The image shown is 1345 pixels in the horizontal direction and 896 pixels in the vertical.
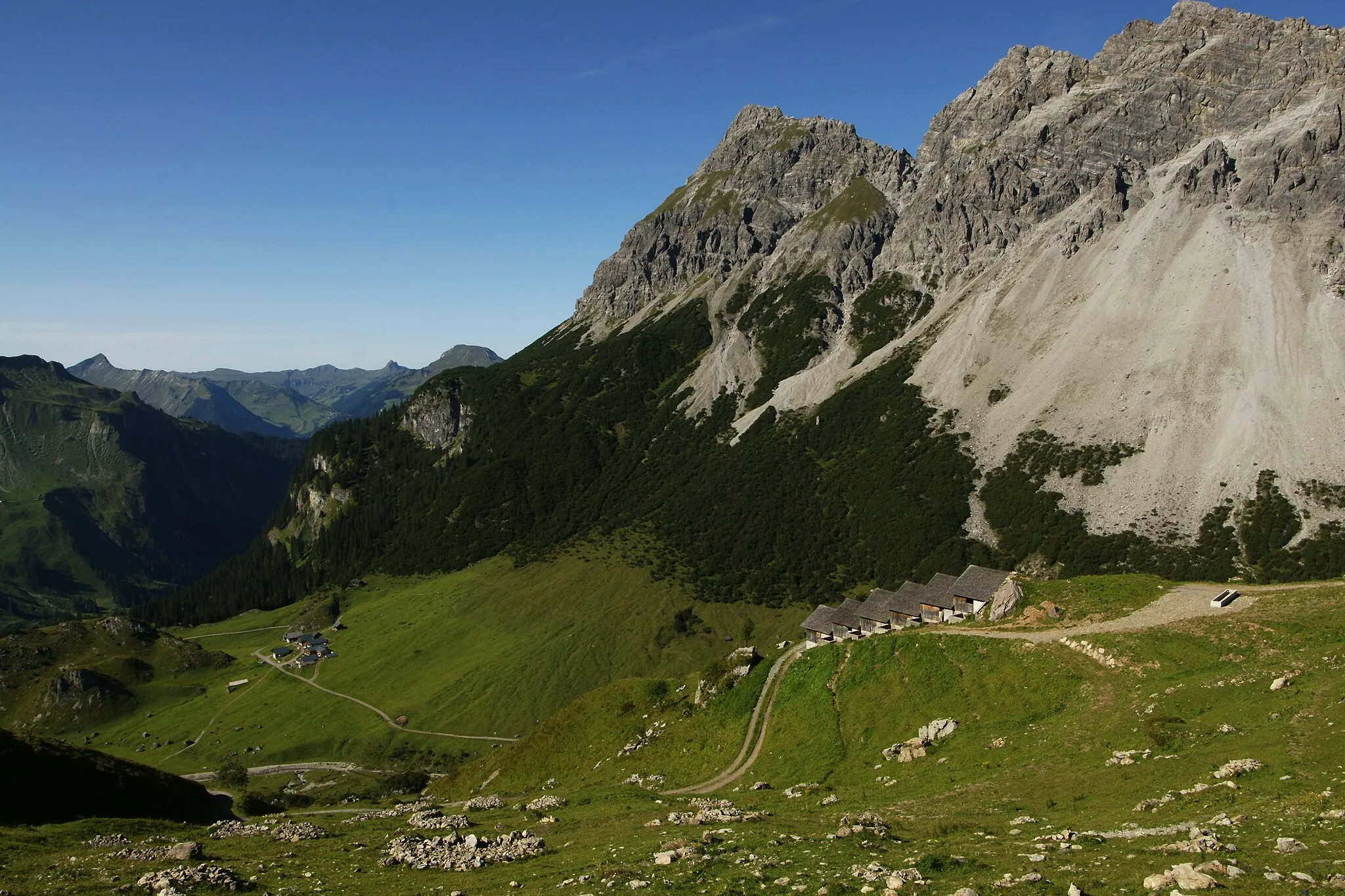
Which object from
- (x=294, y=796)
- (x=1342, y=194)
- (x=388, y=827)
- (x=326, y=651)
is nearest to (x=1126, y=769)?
(x=388, y=827)

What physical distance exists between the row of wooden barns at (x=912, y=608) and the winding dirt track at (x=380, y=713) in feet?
229

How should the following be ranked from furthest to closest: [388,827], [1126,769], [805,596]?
[805,596] < [388,827] < [1126,769]

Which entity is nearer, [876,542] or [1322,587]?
[1322,587]

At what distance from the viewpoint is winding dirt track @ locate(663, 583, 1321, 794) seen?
183ft

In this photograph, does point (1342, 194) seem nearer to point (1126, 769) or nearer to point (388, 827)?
point (1126, 769)

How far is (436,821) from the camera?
1823 inches

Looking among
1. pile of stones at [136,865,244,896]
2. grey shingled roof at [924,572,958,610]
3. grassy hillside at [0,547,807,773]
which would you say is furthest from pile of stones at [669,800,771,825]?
grassy hillside at [0,547,807,773]

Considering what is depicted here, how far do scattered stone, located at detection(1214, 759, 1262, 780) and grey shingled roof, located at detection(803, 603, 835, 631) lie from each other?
5262 cm

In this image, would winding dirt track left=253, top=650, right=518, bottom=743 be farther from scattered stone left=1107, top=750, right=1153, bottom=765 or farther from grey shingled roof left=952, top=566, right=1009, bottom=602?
scattered stone left=1107, top=750, right=1153, bottom=765

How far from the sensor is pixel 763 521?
193m

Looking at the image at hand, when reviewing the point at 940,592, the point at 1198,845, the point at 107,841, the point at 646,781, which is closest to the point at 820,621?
the point at 940,592

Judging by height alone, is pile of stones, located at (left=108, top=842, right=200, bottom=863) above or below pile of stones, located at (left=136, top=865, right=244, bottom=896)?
below

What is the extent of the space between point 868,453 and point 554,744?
137555mm

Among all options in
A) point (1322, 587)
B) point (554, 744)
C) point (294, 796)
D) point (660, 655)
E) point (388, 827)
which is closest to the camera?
point (388, 827)
